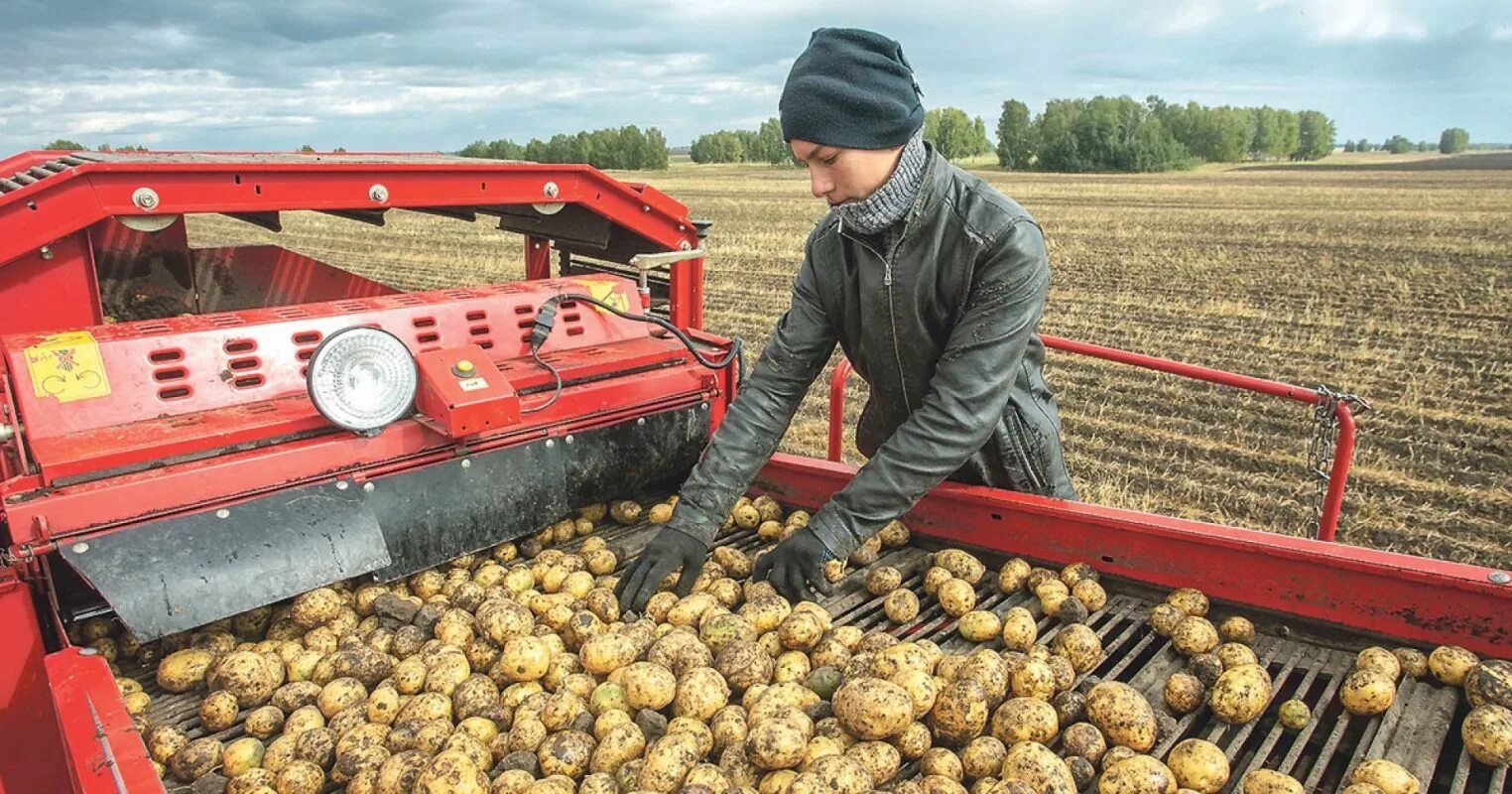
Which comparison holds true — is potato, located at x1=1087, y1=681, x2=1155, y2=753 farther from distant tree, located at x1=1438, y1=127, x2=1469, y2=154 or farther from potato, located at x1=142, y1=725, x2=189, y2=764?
distant tree, located at x1=1438, y1=127, x2=1469, y2=154

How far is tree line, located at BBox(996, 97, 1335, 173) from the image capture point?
217 feet

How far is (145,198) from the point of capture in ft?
9.89

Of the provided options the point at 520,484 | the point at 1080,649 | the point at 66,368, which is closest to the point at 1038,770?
the point at 1080,649

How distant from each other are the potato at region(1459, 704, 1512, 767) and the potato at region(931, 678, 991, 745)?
89cm

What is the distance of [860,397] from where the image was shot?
823 cm

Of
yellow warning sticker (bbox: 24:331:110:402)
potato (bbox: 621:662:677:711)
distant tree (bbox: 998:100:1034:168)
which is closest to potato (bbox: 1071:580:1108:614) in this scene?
potato (bbox: 621:662:677:711)

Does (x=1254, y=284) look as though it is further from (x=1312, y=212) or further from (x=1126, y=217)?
(x=1312, y=212)

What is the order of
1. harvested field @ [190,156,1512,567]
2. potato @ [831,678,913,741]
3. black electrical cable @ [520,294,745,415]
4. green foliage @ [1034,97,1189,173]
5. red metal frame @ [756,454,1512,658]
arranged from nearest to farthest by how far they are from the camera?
1. potato @ [831,678,913,741]
2. red metal frame @ [756,454,1512,658]
3. black electrical cable @ [520,294,745,415]
4. harvested field @ [190,156,1512,567]
5. green foliage @ [1034,97,1189,173]

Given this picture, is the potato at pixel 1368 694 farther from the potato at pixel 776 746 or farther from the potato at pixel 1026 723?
the potato at pixel 776 746

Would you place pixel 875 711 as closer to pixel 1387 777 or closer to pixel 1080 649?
pixel 1080 649

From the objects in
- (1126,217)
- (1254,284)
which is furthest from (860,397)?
(1126,217)

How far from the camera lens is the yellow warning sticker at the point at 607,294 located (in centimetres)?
399

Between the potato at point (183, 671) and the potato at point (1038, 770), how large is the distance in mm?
2107

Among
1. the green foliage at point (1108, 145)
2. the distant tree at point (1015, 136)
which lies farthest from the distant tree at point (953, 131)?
the green foliage at point (1108, 145)
